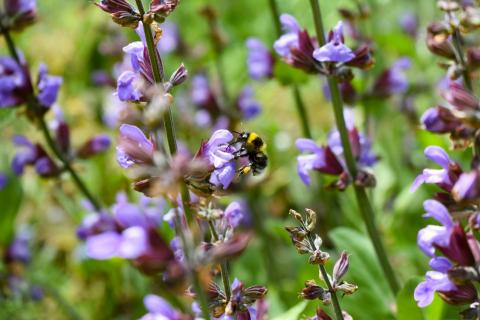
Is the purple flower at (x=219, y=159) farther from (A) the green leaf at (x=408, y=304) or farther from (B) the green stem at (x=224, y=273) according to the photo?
(A) the green leaf at (x=408, y=304)

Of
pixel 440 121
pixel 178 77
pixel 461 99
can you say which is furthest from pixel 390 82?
pixel 178 77

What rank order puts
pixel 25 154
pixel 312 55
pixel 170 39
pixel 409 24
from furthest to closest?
pixel 409 24 → pixel 170 39 → pixel 25 154 → pixel 312 55

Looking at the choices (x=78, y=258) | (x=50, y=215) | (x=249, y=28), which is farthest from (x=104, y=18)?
(x=78, y=258)

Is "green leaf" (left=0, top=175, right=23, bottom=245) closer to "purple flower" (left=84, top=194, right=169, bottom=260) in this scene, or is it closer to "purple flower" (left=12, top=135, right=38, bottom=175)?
"purple flower" (left=12, top=135, right=38, bottom=175)

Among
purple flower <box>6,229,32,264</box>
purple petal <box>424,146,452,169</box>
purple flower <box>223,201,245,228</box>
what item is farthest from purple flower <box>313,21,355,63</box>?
purple flower <box>6,229,32,264</box>

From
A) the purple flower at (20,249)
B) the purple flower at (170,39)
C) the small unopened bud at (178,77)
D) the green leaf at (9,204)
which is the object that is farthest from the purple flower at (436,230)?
the purple flower at (170,39)

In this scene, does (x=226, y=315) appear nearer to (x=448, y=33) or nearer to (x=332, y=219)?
(x=448, y=33)

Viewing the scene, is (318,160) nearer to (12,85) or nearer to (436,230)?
(436,230)
